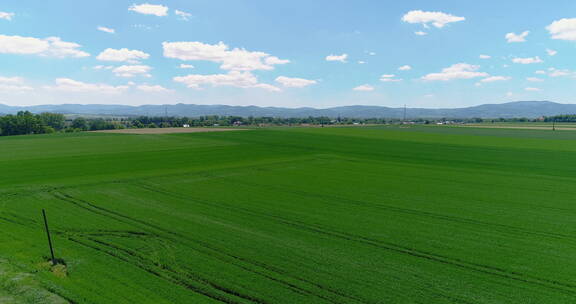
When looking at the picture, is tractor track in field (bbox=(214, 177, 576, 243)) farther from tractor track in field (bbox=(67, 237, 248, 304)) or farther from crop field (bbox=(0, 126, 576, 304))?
tractor track in field (bbox=(67, 237, 248, 304))

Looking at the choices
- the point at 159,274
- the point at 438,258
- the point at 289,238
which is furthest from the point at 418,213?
the point at 159,274

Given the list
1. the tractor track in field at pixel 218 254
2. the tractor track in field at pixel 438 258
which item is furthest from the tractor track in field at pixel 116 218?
the tractor track in field at pixel 438 258

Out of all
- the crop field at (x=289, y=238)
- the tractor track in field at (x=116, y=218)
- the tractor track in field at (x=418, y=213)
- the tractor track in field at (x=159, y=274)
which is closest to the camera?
the tractor track in field at (x=159, y=274)

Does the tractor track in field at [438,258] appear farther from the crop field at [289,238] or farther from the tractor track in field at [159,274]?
the tractor track in field at [159,274]

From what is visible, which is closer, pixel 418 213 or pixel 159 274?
pixel 159 274

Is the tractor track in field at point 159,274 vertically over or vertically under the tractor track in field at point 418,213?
under

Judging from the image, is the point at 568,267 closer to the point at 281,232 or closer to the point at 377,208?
the point at 377,208

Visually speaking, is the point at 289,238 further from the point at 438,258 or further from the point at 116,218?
the point at 116,218

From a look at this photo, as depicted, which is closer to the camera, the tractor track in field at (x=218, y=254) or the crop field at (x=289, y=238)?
the tractor track in field at (x=218, y=254)
